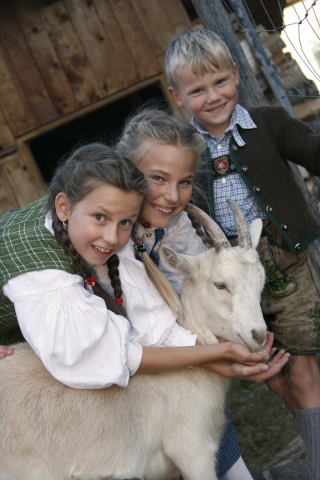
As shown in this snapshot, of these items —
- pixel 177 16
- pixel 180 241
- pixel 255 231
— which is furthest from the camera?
pixel 177 16

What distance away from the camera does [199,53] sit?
3.24 meters

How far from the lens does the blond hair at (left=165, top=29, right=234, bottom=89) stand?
10.7 feet

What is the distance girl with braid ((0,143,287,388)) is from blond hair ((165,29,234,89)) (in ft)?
2.54

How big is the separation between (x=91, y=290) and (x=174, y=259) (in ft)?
1.58

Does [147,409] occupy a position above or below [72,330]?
below

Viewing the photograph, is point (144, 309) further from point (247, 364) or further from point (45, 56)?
point (45, 56)

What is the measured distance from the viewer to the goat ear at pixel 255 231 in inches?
125

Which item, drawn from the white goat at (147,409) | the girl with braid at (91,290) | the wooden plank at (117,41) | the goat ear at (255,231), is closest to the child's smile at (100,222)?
the girl with braid at (91,290)

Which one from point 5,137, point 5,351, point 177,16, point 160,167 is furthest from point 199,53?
point 5,137

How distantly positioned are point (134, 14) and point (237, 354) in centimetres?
383

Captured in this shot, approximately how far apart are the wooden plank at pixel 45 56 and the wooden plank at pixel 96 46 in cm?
30

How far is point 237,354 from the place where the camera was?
2.87 metres

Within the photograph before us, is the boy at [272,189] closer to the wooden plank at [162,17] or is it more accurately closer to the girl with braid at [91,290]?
the girl with braid at [91,290]

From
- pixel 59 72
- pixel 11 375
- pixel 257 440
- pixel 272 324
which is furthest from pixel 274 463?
pixel 59 72
